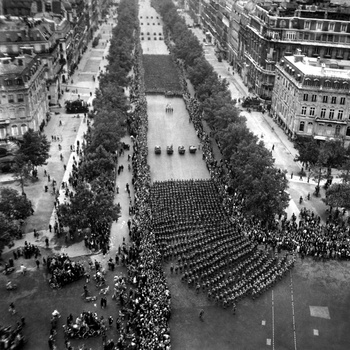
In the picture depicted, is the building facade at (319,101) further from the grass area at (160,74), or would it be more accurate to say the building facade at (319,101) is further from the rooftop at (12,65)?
the rooftop at (12,65)

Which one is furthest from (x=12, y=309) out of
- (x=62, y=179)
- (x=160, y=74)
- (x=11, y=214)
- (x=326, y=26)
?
(x=160, y=74)

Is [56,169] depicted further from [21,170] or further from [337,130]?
[337,130]

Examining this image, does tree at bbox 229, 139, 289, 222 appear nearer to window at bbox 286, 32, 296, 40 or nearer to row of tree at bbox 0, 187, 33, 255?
row of tree at bbox 0, 187, 33, 255

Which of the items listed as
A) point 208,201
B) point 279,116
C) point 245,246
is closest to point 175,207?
point 208,201

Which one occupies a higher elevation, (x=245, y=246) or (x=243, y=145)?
(x=243, y=145)

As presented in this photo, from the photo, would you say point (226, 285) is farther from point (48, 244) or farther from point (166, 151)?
point (166, 151)

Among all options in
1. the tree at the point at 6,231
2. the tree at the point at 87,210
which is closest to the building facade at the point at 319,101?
the tree at the point at 87,210
